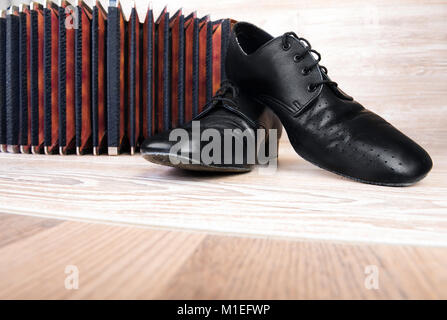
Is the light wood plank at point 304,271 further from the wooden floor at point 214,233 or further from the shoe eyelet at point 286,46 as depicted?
the shoe eyelet at point 286,46

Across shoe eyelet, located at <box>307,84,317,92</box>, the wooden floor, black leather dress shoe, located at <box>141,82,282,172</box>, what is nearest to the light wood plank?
the wooden floor

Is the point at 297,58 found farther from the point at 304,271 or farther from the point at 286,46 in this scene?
the point at 304,271

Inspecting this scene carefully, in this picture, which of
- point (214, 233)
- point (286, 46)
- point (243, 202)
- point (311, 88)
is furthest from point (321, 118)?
point (214, 233)

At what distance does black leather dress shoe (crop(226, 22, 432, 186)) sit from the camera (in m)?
0.58

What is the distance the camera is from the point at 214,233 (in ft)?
1.08

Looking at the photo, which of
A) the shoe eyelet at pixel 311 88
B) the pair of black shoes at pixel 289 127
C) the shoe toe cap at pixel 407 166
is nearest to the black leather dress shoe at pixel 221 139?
the pair of black shoes at pixel 289 127

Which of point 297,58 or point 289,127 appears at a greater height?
point 297,58

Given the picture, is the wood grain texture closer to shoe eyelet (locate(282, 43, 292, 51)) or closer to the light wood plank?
the light wood plank

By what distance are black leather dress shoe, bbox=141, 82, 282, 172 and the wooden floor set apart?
0.12 ft

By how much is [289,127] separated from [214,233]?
461mm

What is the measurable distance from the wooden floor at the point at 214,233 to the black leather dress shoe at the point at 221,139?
0.04 metres

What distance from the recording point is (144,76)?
1.07 m
